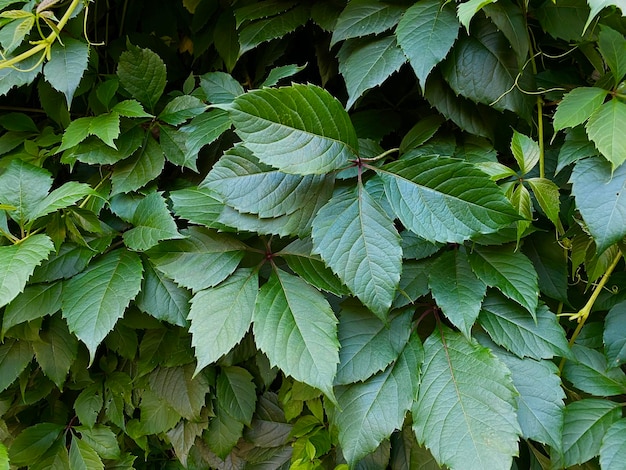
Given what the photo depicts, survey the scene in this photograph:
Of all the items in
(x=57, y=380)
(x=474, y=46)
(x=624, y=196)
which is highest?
(x=474, y=46)

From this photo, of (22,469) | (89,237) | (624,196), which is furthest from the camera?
(22,469)

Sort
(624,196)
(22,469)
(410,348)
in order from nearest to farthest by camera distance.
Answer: (624,196) < (410,348) < (22,469)

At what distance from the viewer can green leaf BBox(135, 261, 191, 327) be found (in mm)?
771

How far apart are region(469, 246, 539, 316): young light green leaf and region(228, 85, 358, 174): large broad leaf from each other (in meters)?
0.25

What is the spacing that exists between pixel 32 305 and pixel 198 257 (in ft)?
0.99

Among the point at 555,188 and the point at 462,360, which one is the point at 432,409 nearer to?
the point at 462,360

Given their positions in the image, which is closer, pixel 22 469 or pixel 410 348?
pixel 410 348

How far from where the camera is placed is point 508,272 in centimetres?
67

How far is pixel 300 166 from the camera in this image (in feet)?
2.02

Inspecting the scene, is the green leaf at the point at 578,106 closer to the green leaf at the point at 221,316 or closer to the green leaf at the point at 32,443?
the green leaf at the point at 221,316

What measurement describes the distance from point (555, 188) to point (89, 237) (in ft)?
Answer: 2.44

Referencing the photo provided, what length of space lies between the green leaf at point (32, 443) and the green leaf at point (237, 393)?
0.36 meters

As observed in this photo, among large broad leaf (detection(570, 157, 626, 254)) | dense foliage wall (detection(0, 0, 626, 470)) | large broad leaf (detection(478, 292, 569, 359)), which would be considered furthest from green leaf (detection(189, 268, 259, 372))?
large broad leaf (detection(570, 157, 626, 254))

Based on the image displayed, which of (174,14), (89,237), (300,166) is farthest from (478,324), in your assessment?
(174,14)
